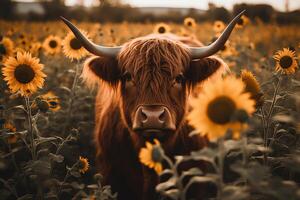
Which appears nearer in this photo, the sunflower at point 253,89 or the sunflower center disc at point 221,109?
the sunflower center disc at point 221,109

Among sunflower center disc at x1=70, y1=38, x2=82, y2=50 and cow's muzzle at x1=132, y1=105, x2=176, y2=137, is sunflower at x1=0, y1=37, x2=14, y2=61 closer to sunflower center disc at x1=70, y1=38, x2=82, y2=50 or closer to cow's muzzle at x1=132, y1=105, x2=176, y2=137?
sunflower center disc at x1=70, y1=38, x2=82, y2=50

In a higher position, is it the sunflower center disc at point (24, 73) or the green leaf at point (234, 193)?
the sunflower center disc at point (24, 73)

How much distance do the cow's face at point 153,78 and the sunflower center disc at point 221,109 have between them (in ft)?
3.75

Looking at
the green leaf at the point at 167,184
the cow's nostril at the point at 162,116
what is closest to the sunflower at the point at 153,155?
the green leaf at the point at 167,184

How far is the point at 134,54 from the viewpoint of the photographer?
141 inches

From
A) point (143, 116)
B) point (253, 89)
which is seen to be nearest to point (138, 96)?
point (143, 116)

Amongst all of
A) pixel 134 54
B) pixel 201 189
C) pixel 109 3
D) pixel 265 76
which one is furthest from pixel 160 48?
pixel 109 3

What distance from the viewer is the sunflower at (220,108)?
1676 mm

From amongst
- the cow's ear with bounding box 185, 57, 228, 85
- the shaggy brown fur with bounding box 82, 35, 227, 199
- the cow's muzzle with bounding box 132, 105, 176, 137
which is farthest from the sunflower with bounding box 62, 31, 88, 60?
the cow's muzzle with bounding box 132, 105, 176, 137

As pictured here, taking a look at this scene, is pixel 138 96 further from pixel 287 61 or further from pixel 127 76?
pixel 287 61

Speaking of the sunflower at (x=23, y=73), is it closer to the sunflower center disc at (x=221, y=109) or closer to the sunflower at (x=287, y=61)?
the sunflower center disc at (x=221, y=109)

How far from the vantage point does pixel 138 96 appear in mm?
3371

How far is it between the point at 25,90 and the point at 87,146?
1.98 m

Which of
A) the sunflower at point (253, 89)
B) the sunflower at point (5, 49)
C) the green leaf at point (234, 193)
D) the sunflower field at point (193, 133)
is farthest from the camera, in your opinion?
the sunflower at point (5, 49)
